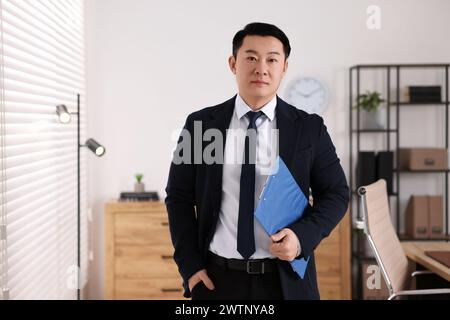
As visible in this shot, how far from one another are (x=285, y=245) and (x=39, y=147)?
1.51 meters

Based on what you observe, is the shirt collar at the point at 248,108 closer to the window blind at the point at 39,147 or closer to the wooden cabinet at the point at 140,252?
the window blind at the point at 39,147

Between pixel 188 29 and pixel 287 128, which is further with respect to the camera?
pixel 188 29

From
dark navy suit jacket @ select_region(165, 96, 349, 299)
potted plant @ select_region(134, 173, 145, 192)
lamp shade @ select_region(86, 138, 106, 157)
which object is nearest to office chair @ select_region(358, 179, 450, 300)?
dark navy suit jacket @ select_region(165, 96, 349, 299)

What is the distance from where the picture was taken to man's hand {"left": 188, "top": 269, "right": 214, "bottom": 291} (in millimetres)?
1447

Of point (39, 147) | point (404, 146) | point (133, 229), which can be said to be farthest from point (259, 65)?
point (404, 146)

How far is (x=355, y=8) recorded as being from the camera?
384cm

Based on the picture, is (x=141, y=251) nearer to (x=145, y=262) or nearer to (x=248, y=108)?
(x=145, y=262)

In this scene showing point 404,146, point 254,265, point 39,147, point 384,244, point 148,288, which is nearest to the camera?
point 254,265

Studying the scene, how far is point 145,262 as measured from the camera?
11.8ft

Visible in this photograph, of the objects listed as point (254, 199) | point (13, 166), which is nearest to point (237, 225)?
point (254, 199)

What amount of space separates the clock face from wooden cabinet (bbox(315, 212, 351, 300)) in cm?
75

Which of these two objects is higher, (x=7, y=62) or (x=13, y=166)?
(x=7, y=62)
